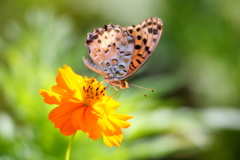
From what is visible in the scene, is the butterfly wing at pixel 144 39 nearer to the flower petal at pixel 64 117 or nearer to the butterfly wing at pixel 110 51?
the butterfly wing at pixel 110 51

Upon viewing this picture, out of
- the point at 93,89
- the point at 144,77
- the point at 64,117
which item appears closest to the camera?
the point at 64,117

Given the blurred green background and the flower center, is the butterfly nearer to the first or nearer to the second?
the flower center

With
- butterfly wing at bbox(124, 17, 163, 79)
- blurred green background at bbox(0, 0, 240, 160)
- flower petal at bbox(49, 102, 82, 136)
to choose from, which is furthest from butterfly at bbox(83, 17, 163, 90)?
blurred green background at bbox(0, 0, 240, 160)

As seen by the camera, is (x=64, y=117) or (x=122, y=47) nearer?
(x=64, y=117)

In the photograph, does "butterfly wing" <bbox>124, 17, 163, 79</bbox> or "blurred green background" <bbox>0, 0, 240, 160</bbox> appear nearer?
"butterfly wing" <bbox>124, 17, 163, 79</bbox>

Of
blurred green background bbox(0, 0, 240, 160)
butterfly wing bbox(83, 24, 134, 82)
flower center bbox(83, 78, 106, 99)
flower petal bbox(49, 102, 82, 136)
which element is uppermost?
blurred green background bbox(0, 0, 240, 160)

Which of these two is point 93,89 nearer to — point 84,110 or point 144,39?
point 84,110

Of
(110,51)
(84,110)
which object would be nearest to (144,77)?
(110,51)
